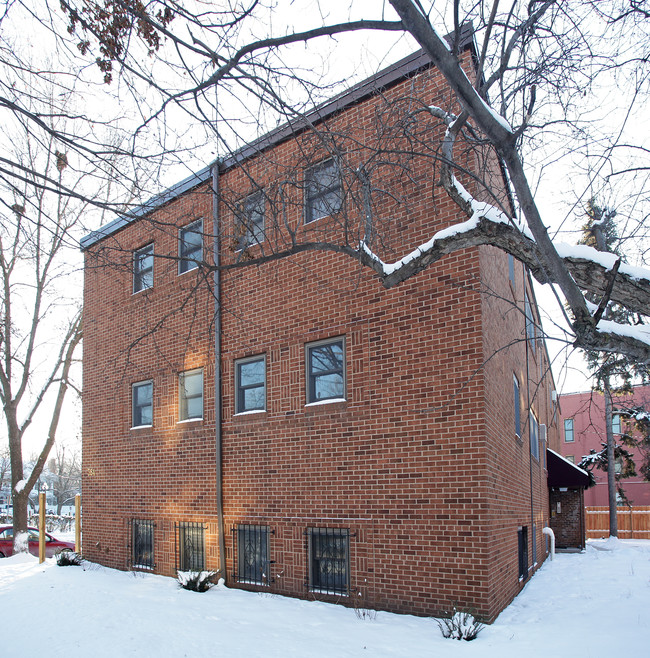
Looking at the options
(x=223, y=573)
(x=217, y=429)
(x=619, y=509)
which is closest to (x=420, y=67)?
(x=217, y=429)

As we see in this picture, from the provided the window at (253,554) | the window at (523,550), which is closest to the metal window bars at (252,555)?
the window at (253,554)

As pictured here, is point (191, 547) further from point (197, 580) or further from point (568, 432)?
point (568, 432)

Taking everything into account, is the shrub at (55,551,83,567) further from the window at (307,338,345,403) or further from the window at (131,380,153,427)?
the window at (307,338,345,403)

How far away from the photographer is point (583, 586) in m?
11.9

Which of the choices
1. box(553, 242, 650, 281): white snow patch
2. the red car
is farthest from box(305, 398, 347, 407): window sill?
the red car

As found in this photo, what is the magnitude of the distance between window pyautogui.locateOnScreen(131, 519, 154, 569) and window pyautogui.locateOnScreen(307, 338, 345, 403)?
5.37 meters

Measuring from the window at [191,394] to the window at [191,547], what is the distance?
2.16m

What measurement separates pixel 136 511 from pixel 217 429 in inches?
137

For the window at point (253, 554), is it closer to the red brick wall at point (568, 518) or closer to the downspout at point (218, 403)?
the downspout at point (218, 403)

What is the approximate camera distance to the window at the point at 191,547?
11.6m

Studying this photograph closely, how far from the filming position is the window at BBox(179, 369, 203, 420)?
12.4m

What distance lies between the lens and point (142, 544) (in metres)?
13.3

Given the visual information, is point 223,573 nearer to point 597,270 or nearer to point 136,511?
point 136,511

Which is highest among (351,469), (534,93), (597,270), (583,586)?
(534,93)
